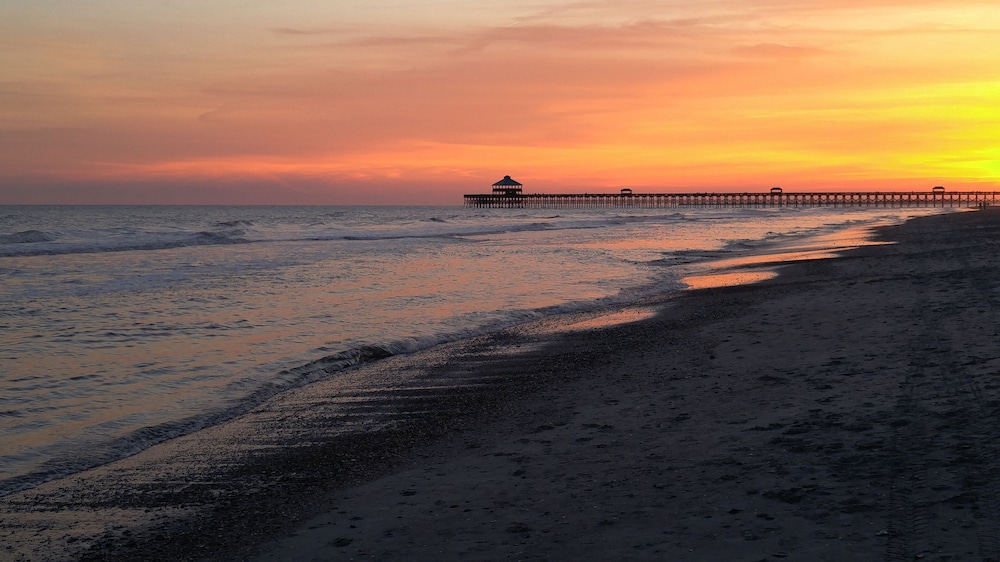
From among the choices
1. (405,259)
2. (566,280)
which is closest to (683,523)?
(566,280)

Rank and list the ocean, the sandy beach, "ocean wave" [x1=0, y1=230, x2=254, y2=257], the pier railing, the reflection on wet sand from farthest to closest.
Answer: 1. the pier railing
2. "ocean wave" [x1=0, y1=230, x2=254, y2=257]
3. the reflection on wet sand
4. the ocean
5. the sandy beach

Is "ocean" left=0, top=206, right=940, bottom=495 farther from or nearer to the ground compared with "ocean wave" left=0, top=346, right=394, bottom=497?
farther from the ground

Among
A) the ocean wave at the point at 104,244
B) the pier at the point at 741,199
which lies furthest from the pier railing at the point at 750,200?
the ocean wave at the point at 104,244

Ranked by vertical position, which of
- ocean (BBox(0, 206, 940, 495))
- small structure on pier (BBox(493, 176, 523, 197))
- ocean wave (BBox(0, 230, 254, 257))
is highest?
small structure on pier (BBox(493, 176, 523, 197))

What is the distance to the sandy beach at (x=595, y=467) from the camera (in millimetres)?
3991

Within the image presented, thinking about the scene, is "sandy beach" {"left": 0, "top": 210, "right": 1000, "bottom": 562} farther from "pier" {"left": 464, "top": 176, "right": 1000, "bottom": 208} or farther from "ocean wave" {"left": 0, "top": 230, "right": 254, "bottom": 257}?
"pier" {"left": 464, "top": 176, "right": 1000, "bottom": 208}

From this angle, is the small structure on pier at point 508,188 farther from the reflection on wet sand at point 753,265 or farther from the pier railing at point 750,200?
the reflection on wet sand at point 753,265

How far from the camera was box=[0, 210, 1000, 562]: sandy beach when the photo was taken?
3991 millimetres

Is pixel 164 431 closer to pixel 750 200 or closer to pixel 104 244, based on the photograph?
pixel 104 244

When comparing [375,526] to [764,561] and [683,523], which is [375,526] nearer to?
[683,523]

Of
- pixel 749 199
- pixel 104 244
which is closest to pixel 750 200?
pixel 749 199

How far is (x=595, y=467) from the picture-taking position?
5.21 metres

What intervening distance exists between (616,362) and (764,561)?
5513 millimetres

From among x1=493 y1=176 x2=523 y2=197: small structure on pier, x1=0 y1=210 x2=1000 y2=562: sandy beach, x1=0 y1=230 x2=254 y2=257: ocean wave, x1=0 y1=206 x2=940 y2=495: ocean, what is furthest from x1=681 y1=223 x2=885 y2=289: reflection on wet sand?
x1=493 y1=176 x2=523 y2=197: small structure on pier
